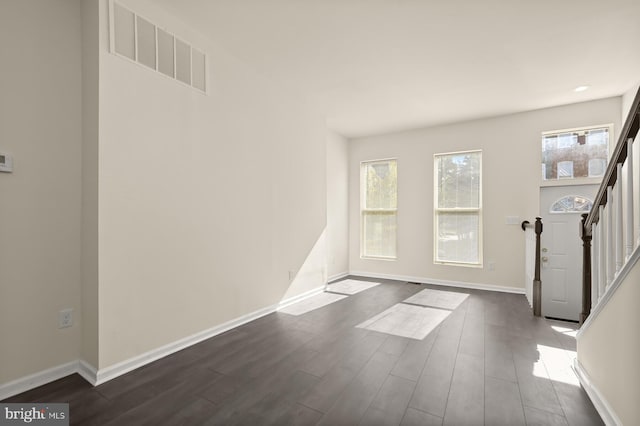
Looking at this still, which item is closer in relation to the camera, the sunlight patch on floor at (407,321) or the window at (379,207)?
the sunlight patch on floor at (407,321)

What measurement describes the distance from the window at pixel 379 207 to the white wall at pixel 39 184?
4713mm

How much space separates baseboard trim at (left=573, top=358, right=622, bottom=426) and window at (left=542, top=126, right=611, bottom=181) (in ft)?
10.5

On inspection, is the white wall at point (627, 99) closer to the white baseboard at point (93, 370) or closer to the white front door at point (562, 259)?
the white front door at point (562, 259)

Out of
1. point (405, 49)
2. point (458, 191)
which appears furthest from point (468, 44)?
point (458, 191)

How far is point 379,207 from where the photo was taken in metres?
5.94

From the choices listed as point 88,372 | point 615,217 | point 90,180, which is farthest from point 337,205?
point 88,372

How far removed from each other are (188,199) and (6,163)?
1159 mm

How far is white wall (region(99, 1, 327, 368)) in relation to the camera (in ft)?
7.22

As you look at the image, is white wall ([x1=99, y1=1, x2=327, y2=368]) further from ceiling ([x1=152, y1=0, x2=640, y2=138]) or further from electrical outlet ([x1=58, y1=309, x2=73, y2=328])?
ceiling ([x1=152, y1=0, x2=640, y2=138])

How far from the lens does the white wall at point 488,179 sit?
4543mm

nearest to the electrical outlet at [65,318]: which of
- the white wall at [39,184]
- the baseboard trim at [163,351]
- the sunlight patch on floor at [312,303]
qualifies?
the white wall at [39,184]

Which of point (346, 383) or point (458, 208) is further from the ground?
point (458, 208)

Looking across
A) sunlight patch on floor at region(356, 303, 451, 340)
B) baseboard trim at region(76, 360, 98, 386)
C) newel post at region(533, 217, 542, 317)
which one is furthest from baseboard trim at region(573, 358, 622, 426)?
baseboard trim at region(76, 360, 98, 386)

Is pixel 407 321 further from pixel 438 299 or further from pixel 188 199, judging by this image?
pixel 188 199
